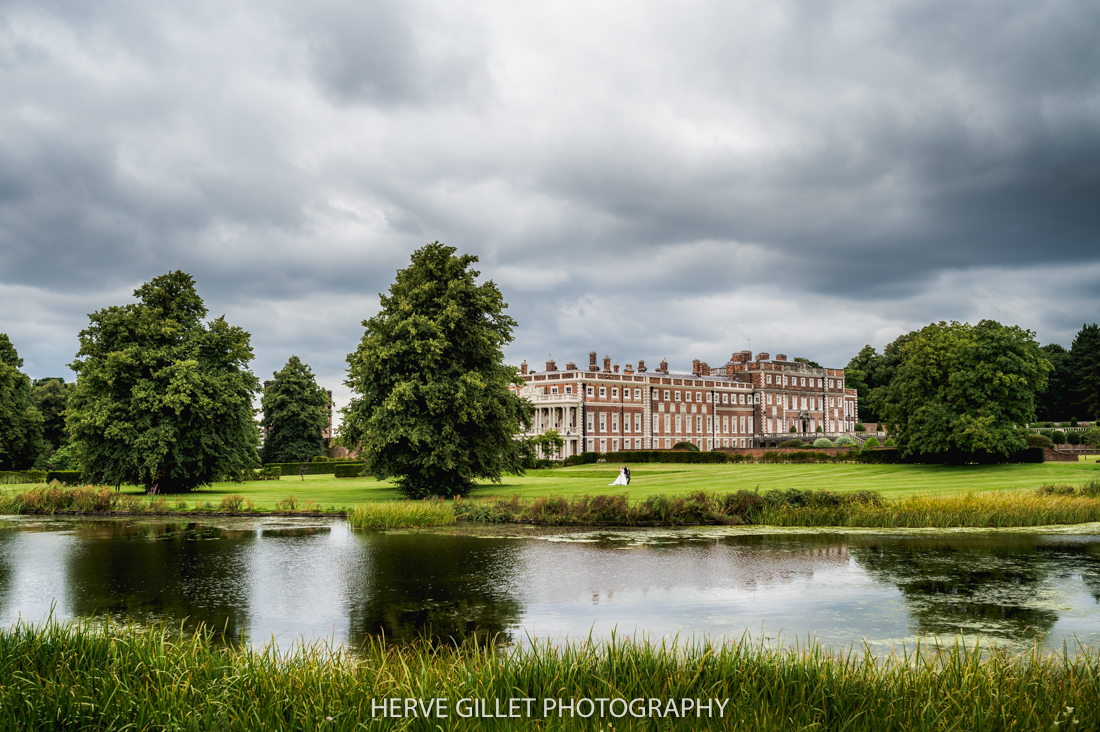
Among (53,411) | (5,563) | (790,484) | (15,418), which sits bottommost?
(5,563)

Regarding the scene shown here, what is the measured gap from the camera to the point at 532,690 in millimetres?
7418

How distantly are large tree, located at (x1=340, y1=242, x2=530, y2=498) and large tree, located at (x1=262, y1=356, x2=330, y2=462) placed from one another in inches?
1594

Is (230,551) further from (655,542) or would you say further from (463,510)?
(655,542)

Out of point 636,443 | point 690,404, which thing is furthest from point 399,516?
point 690,404

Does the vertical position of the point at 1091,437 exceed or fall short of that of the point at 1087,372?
it falls short

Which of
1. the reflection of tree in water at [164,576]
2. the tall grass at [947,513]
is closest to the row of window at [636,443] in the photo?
the tall grass at [947,513]

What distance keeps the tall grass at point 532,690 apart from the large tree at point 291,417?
68925 mm

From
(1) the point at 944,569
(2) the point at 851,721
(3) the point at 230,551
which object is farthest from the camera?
(3) the point at 230,551

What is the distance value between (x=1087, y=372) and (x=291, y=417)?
89.7 meters

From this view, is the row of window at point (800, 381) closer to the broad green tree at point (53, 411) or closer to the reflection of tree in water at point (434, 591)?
the broad green tree at point (53, 411)

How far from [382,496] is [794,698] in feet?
102

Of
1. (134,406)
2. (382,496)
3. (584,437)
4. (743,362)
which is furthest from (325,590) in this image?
(743,362)

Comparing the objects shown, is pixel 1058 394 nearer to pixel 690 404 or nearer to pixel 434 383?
pixel 690 404

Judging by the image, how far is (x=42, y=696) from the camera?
6984mm
